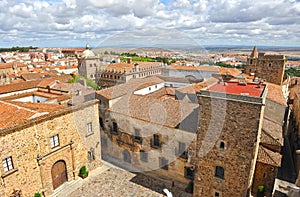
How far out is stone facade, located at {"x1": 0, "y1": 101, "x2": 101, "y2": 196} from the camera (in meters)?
13.5

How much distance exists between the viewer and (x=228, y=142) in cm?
1291

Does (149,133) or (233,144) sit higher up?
(233,144)

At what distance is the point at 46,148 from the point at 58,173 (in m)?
2.95

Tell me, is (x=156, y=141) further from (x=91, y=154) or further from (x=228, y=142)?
(x=228, y=142)

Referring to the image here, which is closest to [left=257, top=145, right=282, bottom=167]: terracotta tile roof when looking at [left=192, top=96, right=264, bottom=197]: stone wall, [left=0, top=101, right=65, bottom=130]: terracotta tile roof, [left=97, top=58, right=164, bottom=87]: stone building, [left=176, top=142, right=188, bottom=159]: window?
[left=192, top=96, right=264, bottom=197]: stone wall

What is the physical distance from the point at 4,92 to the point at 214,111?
27906 mm

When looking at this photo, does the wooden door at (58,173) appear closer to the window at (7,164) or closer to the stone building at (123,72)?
the window at (7,164)

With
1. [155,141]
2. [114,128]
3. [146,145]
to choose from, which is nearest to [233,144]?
[155,141]

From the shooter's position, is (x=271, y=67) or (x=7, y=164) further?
(x=271, y=67)

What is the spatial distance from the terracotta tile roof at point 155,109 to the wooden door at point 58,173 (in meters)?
6.74

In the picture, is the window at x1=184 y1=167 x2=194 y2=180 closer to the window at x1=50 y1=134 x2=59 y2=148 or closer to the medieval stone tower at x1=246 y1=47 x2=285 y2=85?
the window at x1=50 y1=134 x2=59 y2=148

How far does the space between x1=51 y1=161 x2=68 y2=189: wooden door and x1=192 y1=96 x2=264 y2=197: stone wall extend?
11.3 meters

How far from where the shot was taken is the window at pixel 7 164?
13.2 m

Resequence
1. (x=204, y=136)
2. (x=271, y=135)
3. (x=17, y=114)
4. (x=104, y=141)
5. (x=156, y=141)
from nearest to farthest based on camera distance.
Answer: (x=204, y=136)
(x=17, y=114)
(x=271, y=135)
(x=156, y=141)
(x=104, y=141)
